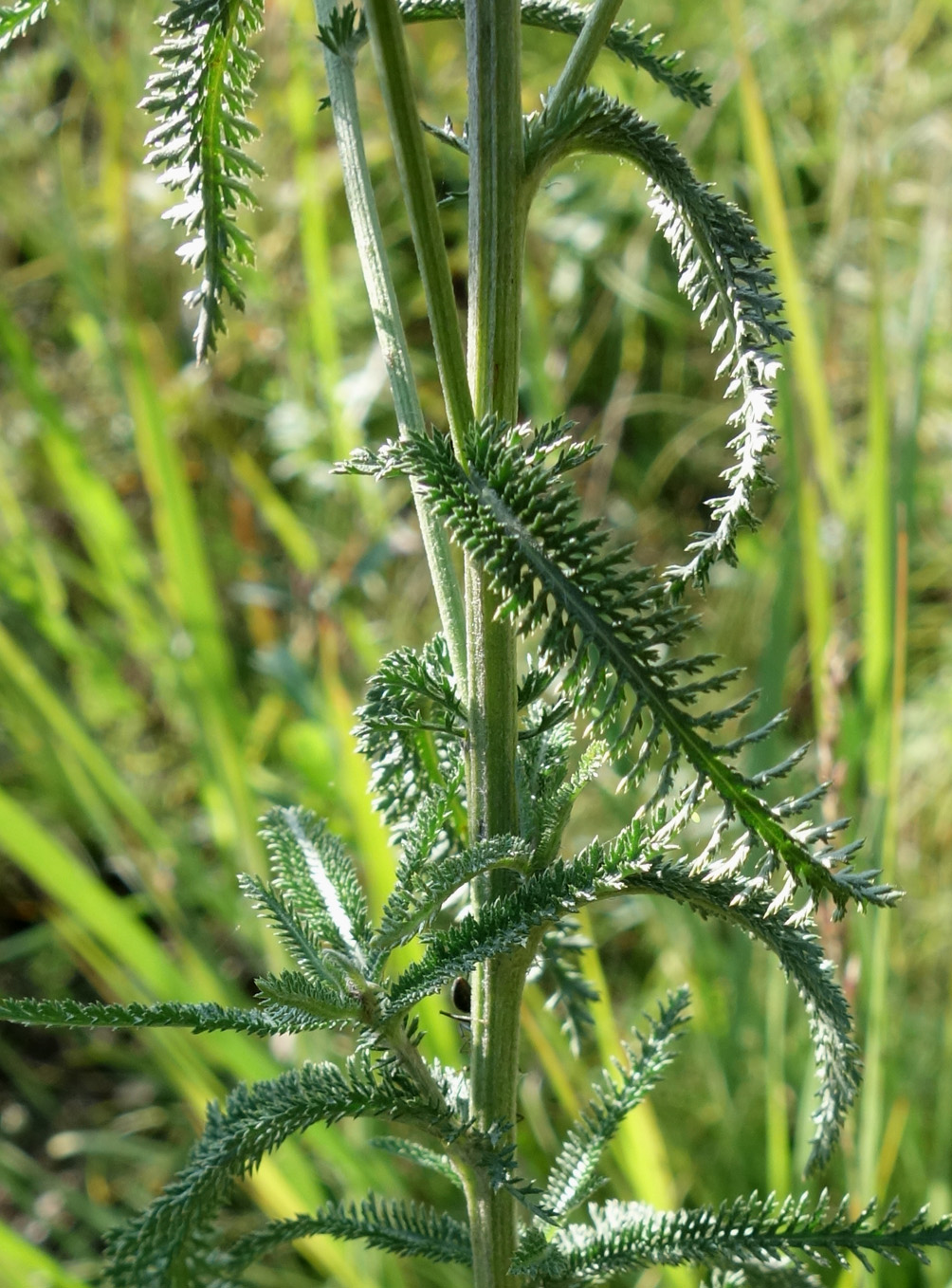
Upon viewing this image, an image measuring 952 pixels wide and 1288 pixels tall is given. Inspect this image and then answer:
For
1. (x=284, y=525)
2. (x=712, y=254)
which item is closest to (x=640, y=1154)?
(x=712, y=254)

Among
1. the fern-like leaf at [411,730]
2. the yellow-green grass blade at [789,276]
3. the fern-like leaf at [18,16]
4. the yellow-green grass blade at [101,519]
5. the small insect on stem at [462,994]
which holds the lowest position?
the small insect on stem at [462,994]

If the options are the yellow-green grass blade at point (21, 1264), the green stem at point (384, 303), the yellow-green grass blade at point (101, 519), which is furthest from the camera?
the yellow-green grass blade at point (101, 519)

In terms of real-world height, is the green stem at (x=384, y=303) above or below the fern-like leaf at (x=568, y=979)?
above

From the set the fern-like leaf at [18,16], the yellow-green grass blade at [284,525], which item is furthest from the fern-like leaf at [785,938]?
the yellow-green grass blade at [284,525]

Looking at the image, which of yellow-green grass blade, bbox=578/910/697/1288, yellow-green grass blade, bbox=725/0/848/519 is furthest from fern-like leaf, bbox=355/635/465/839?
yellow-green grass blade, bbox=725/0/848/519

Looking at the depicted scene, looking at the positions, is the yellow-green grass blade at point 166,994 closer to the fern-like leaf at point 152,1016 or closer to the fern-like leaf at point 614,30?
the fern-like leaf at point 152,1016

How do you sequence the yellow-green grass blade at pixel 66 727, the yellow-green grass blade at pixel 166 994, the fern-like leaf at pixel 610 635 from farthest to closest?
the yellow-green grass blade at pixel 66 727 → the yellow-green grass blade at pixel 166 994 → the fern-like leaf at pixel 610 635

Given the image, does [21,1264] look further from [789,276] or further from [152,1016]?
[789,276]
